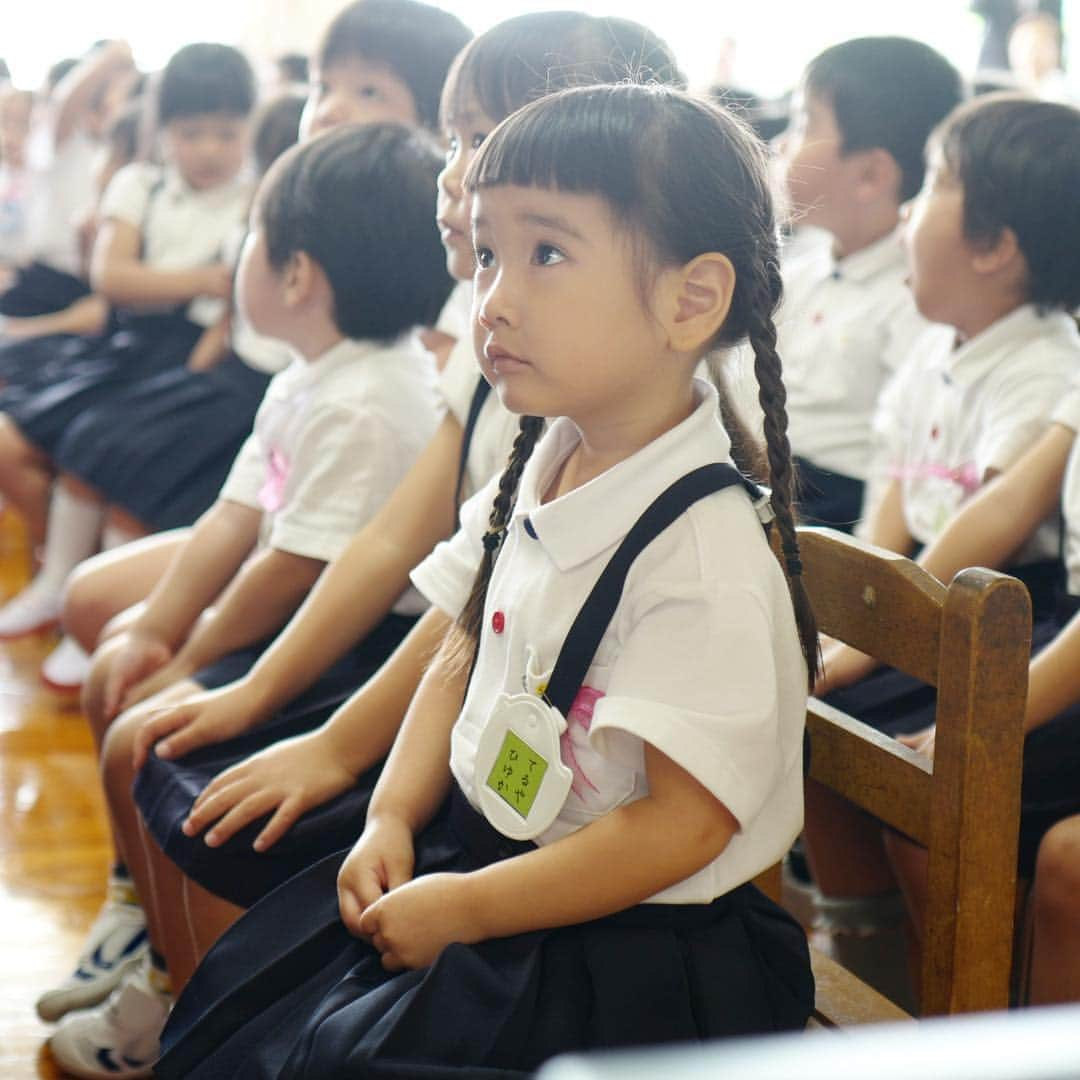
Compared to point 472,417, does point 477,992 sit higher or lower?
lower

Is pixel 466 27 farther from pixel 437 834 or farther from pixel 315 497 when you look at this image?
pixel 437 834

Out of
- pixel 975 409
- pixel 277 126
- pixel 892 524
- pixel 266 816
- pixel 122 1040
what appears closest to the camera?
pixel 266 816

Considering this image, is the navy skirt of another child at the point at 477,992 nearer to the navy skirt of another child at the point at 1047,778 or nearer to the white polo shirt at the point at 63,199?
the navy skirt of another child at the point at 1047,778

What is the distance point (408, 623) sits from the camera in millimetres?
1400

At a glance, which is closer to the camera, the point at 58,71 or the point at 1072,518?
the point at 1072,518

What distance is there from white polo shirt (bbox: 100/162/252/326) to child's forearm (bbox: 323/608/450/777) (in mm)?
1607

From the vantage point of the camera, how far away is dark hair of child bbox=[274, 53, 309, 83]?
11.0 feet

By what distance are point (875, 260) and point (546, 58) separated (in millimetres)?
876

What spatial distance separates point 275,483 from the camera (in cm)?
147

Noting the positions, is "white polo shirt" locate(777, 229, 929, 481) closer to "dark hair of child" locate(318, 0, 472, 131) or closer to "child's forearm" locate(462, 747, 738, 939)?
"dark hair of child" locate(318, 0, 472, 131)

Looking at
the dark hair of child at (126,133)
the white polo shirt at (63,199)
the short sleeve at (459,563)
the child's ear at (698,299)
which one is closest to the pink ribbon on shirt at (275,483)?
the short sleeve at (459,563)

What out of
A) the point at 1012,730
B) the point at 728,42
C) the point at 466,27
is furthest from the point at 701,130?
the point at 728,42

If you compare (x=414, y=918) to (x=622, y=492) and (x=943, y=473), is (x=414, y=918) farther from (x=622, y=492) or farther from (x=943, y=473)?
(x=943, y=473)

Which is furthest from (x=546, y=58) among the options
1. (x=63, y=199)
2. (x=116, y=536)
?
(x=63, y=199)
